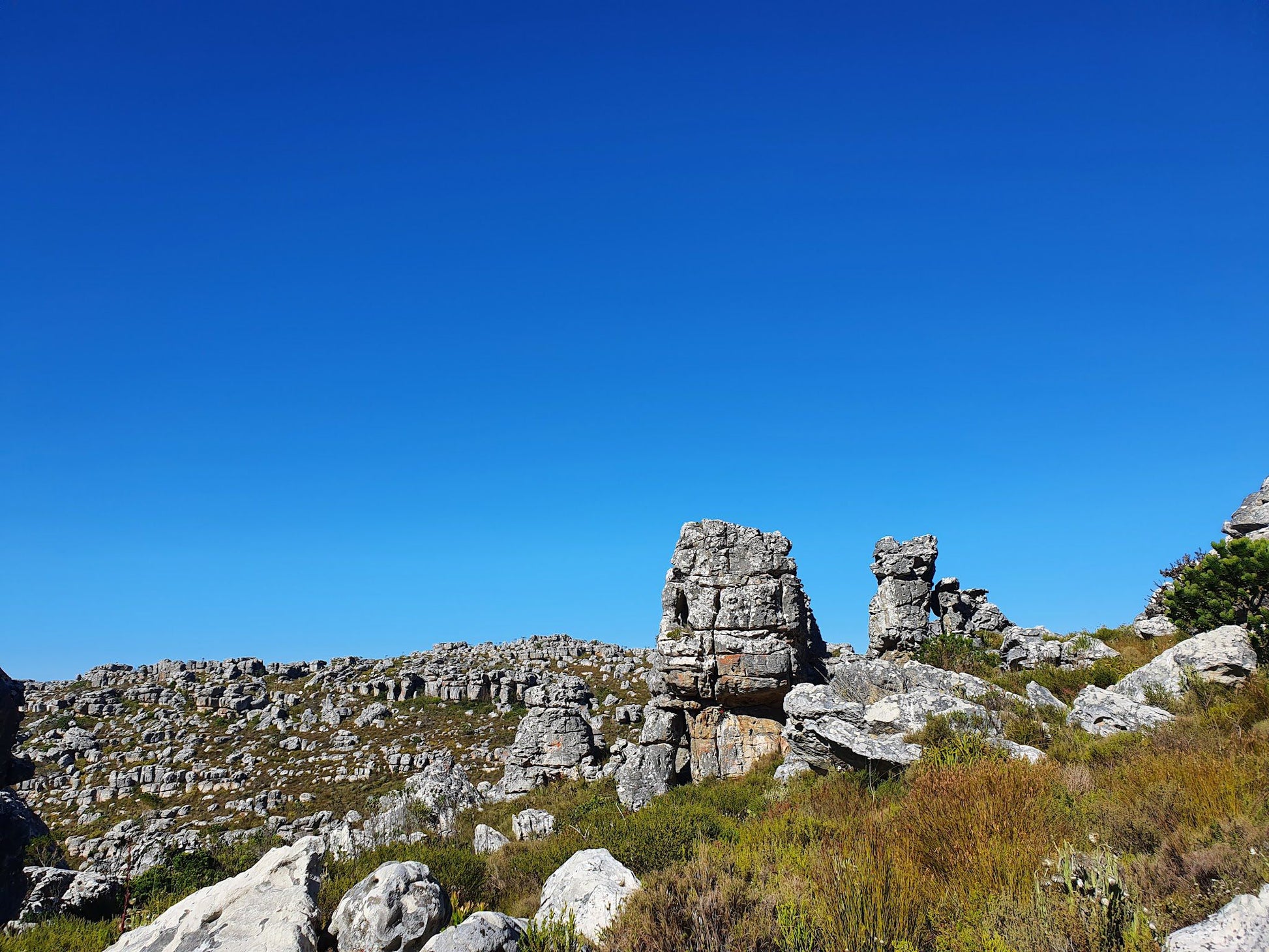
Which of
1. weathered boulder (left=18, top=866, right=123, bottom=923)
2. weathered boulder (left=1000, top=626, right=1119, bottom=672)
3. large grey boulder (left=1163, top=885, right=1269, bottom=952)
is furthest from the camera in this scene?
weathered boulder (left=1000, top=626, right=1119, bottom=672)

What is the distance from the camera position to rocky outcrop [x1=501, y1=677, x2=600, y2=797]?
29.8 meters

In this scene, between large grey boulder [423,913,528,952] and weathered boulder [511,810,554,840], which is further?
weathered boulder [511,810,554,840]

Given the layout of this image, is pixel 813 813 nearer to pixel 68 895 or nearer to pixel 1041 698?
pixel 1041 698

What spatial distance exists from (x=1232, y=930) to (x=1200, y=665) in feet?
33.0

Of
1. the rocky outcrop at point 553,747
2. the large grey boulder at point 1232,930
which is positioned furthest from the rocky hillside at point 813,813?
the rocky outcrop at point 553,747

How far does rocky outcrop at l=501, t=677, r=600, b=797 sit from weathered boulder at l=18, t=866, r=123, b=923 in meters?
17.8

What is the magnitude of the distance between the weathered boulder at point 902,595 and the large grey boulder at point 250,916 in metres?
24.1

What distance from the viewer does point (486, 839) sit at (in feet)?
61.6

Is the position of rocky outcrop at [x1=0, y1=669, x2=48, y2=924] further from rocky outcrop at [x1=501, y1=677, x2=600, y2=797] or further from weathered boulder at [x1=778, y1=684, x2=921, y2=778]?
rocky outcrop at [x1=501, y1=677, x2=600, y2=797]

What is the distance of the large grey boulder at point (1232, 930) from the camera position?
449 centimetres

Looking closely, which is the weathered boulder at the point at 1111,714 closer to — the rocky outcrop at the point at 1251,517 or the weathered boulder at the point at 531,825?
the rocky outcrop at the point at 1251,517

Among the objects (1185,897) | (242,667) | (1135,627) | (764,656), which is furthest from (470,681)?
(1185,897)

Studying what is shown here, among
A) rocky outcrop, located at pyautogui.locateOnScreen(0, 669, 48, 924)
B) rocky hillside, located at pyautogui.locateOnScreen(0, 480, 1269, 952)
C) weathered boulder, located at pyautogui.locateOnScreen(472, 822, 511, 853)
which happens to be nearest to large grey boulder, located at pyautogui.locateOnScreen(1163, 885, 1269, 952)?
rocky hillside, located at pyautogui.locateOnScreen(0, 480, 1269, 952)

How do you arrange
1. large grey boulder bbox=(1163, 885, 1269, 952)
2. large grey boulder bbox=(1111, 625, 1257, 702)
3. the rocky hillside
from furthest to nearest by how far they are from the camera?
large grey boulder bbox=(1111, 625, 1257, 702), the rocky hillside, large grey boulder bbox=(1163, 885, 1269, 952)
